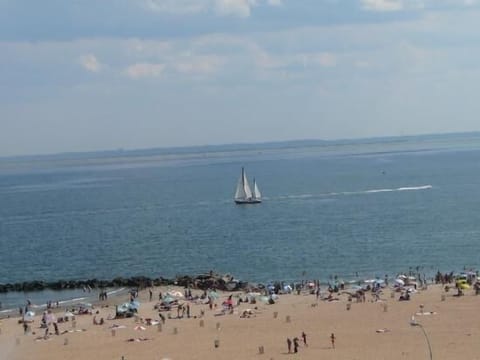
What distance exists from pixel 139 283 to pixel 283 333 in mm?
25132

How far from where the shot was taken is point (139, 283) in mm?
66062

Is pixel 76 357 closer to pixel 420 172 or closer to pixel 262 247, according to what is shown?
pixel 262 247

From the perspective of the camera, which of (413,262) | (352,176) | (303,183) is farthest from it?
(352,176)

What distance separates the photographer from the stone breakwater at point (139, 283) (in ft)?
208

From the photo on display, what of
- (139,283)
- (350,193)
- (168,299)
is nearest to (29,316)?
(168,299)

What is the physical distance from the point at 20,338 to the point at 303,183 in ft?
429

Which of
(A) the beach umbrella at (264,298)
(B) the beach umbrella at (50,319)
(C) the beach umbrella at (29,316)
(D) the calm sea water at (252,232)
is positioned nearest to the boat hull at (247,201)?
(D) the calm sea water at (252,232)

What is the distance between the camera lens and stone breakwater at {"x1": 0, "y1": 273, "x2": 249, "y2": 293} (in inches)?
2498

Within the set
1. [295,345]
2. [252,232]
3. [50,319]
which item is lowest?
[50,319]

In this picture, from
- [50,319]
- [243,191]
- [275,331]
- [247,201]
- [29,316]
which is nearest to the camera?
[275,331]

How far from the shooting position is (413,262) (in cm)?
7038

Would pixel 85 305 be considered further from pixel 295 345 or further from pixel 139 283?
pixel 295 345

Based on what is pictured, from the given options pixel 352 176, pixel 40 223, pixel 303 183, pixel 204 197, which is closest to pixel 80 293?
pixel 40 223

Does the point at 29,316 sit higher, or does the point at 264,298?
the point at 264,298
